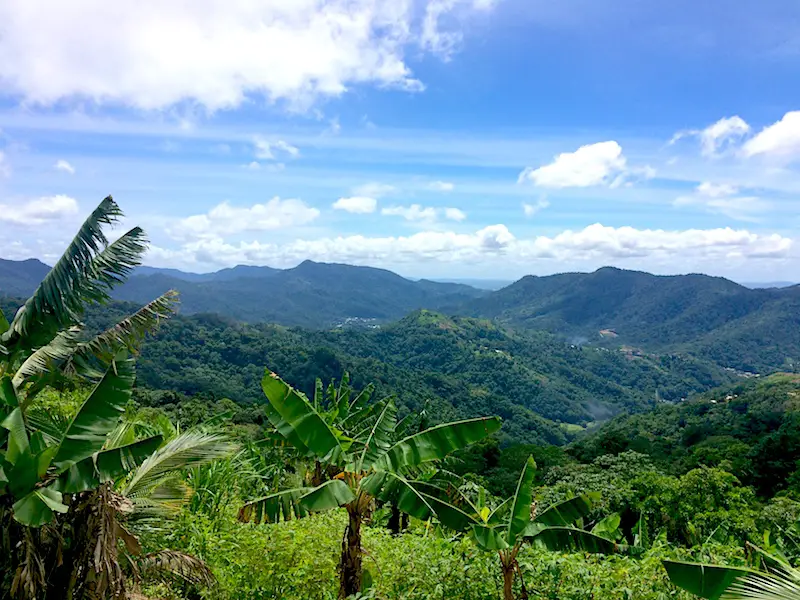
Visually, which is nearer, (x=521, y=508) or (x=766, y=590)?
(x=766, y=590)

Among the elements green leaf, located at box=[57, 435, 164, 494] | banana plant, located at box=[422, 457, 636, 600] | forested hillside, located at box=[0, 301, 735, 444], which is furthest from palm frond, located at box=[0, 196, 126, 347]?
forested hillside, located at box=[0, 301, 735, 444]

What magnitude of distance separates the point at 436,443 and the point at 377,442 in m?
1.07

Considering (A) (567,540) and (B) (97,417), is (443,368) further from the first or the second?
(B) (97,417)

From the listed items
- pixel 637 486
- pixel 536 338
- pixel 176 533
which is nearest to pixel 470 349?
pixel 536 338

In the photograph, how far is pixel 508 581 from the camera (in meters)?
5.76

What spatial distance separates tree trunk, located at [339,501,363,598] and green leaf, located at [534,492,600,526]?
2267 millimetres

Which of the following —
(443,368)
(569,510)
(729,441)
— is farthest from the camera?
(443,368)

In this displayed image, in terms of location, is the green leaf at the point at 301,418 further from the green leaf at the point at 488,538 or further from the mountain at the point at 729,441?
the mountain at the point at 729,441

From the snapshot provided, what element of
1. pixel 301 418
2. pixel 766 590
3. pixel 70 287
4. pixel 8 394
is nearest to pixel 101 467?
pixel 8 394

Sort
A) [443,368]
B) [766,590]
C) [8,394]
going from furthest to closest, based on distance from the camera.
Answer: [443,368] < [8,394] < [766,590]

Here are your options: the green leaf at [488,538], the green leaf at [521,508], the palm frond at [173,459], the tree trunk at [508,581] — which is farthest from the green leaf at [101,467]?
the tree trunk at [508,581]

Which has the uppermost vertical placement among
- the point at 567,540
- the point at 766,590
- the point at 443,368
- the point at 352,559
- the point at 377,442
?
the point at 377,442

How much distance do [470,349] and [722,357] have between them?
90.2 m

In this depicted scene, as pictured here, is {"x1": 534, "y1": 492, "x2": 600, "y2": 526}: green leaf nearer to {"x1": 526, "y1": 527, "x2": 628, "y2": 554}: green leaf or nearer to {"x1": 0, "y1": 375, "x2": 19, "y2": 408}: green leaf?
{"x1": 526, "y1": 527, "x2": 628, "y2": 554}: green leaf
